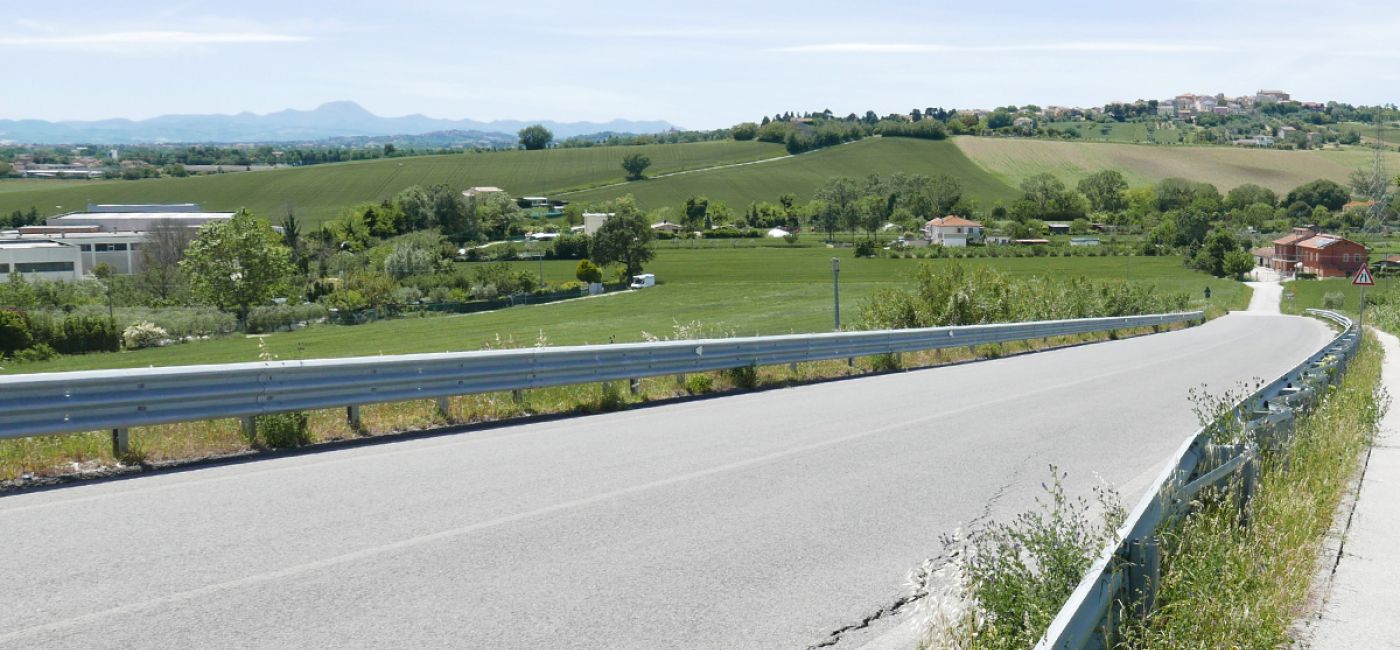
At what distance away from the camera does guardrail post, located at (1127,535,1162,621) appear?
4.89 m

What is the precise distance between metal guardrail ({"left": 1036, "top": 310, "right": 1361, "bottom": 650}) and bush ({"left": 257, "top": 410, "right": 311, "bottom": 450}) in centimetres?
788

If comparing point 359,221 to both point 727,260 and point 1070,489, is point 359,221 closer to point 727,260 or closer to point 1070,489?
point 727,260

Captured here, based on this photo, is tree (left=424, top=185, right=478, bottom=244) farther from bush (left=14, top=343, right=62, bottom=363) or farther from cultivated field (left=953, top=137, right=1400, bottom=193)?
cultivated field (left=953, top=137, right=1400, bottom=193)

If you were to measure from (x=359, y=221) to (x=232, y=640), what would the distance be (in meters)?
146

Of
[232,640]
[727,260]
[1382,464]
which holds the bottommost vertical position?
[727,260]

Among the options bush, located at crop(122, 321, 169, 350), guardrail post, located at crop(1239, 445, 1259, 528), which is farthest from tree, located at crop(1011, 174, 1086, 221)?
guardrail post, located at crop(1239, 445, 1259, 528)

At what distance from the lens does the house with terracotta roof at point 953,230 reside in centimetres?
14825

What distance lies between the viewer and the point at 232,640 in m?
5.17

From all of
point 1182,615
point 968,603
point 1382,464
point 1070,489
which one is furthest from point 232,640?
point 1382,464

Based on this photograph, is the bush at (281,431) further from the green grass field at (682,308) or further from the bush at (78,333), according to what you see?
the bush at (78,333)

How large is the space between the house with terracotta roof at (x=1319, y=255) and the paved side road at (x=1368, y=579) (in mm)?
129835

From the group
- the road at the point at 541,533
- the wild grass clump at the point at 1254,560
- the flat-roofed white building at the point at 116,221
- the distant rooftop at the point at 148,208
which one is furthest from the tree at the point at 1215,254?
the distant rooftop at the point at 148,208

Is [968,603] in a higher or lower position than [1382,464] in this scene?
higher

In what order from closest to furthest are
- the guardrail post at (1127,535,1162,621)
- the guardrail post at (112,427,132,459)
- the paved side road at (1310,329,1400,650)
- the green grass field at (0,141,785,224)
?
the guardrail post at (1127,535,1162,621)
the paved side road at (1310,329,1400,650)
the guardrail post at (112,427,132,459)
the green grass field at (0,141,785,224)
